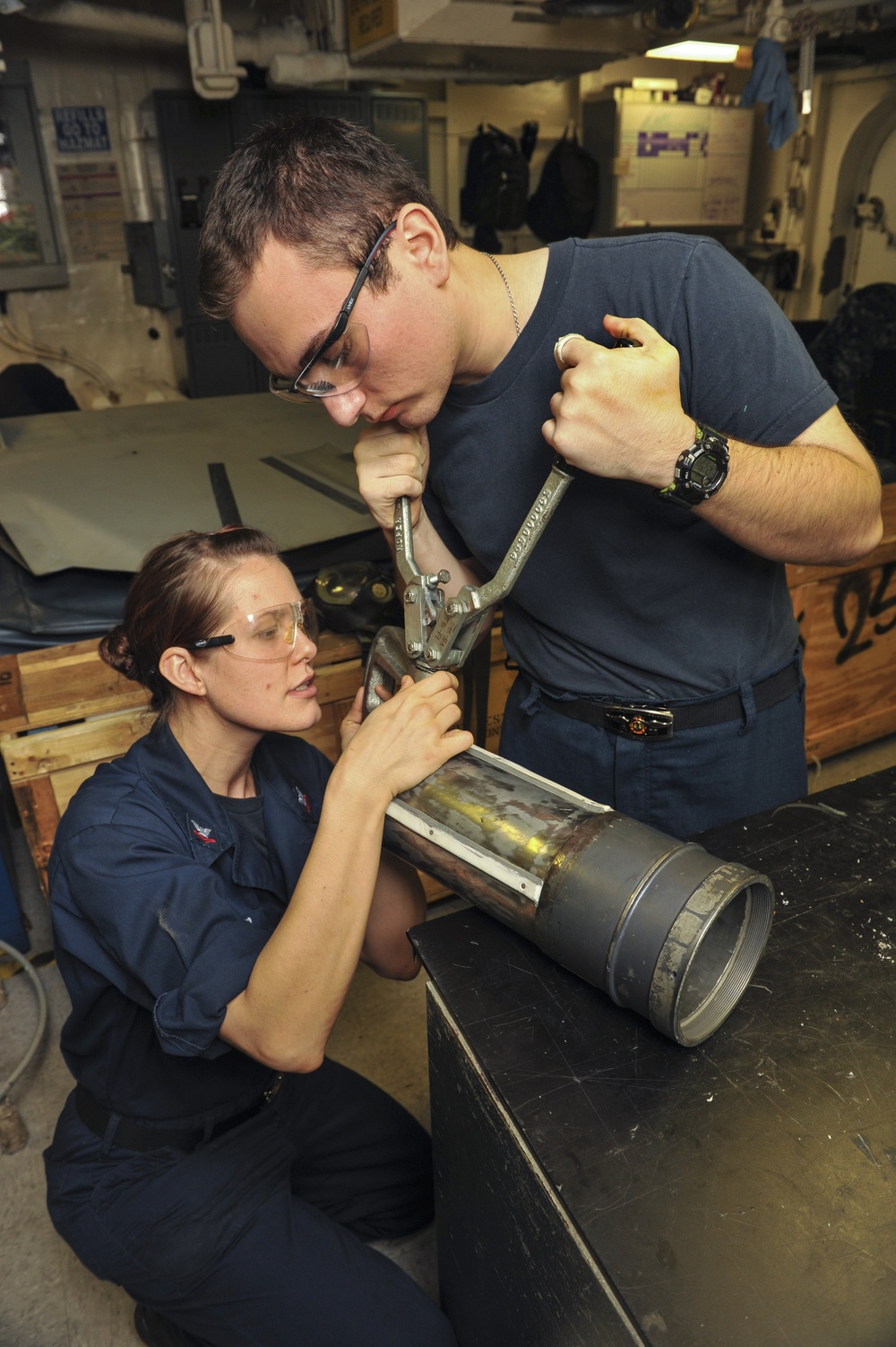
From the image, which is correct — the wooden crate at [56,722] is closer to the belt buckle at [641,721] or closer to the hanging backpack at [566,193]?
the belt buckle at [641,721]

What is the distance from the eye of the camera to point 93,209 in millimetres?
4621

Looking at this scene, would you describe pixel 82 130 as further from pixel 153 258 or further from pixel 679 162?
pixel 679 162

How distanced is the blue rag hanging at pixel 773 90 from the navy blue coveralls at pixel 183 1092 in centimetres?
299

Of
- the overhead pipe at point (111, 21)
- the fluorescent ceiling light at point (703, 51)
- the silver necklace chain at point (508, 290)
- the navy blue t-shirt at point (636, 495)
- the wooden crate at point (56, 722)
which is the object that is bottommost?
the wooden crate at point (56, 722)

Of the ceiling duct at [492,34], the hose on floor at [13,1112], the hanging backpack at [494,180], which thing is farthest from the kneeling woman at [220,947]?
the hanging backpack at [494,180]

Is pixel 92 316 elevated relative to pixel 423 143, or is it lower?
lower

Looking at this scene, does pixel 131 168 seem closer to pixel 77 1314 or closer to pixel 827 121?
pixel 827 121

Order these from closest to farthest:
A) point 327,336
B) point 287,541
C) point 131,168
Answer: point 327,336
point 287,541
point 131,168

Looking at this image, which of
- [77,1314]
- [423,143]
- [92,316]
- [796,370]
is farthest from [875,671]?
[92,316]

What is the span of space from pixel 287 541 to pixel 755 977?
1.62 m

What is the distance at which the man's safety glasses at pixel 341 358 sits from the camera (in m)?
1.04

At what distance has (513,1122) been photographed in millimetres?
956

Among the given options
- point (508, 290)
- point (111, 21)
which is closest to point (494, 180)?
point (111, 21)

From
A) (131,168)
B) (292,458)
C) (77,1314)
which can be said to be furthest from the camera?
(131,168)
